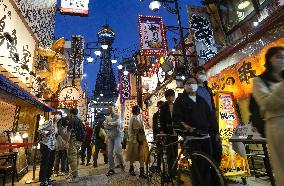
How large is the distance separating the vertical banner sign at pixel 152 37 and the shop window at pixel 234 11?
4469 millimetres

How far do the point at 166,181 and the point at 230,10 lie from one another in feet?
37.5

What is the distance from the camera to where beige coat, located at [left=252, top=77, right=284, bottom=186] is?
9.51 feet

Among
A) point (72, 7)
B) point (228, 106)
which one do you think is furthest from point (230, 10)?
point (72, 7)

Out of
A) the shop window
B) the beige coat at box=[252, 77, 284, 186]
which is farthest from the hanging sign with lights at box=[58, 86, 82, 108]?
the beige coat at box=[252, 77, 284, 186]

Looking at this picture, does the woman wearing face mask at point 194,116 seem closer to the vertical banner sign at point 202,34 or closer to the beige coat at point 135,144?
the beige coat at point 135,144

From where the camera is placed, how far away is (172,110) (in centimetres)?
662

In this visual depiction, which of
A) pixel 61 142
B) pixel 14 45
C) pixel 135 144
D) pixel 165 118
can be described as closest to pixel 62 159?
pixel 61 142

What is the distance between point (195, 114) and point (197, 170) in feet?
4.05

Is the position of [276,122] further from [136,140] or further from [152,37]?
[152,37]

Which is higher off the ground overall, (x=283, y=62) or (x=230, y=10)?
(x=230, y=10)

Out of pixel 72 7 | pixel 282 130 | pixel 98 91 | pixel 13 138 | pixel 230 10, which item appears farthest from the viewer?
pixel 98 91

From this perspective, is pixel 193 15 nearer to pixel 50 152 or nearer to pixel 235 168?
pixel 235 168

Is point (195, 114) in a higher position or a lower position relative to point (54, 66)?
lower

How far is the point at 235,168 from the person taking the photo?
25.4ft
